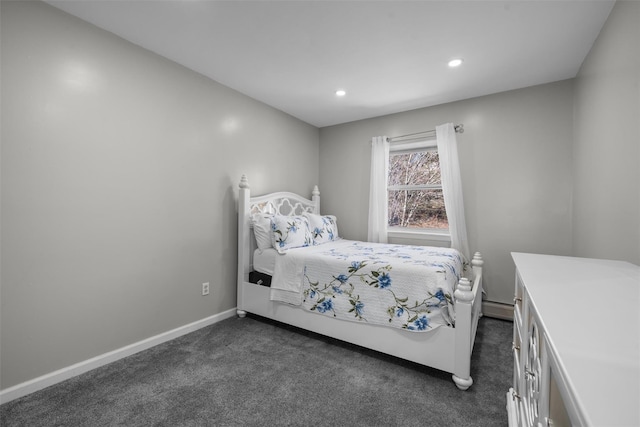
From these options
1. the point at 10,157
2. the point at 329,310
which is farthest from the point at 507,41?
the point at 10,157

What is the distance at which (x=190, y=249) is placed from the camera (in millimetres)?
2543

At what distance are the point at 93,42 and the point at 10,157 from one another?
3.10 feet

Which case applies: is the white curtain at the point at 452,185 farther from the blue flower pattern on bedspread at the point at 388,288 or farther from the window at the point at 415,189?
the blue flower pattern on bedspread at the point at 388,288

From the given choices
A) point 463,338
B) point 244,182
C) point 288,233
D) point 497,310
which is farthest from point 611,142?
point 244,182

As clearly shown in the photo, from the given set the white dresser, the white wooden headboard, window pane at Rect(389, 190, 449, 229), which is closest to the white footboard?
the white dresser

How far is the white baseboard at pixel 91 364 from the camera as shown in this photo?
163cm

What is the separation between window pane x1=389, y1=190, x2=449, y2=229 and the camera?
3457mm

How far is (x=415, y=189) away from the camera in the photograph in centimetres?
356

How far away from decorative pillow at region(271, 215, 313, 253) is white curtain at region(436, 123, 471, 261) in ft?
5.23

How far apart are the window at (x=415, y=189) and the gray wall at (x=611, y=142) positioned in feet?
4.30

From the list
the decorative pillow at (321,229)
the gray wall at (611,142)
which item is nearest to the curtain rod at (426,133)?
the gray wall at (611,142)

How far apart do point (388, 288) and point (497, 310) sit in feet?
5.39

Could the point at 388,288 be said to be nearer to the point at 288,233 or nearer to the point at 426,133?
the point at 288,233

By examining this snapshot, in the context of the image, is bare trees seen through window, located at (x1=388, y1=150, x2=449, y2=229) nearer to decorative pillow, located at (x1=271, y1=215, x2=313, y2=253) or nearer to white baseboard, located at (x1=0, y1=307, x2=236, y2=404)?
decorative pillow, located at (x1=271, y1=215, x2=313, y2=253)
